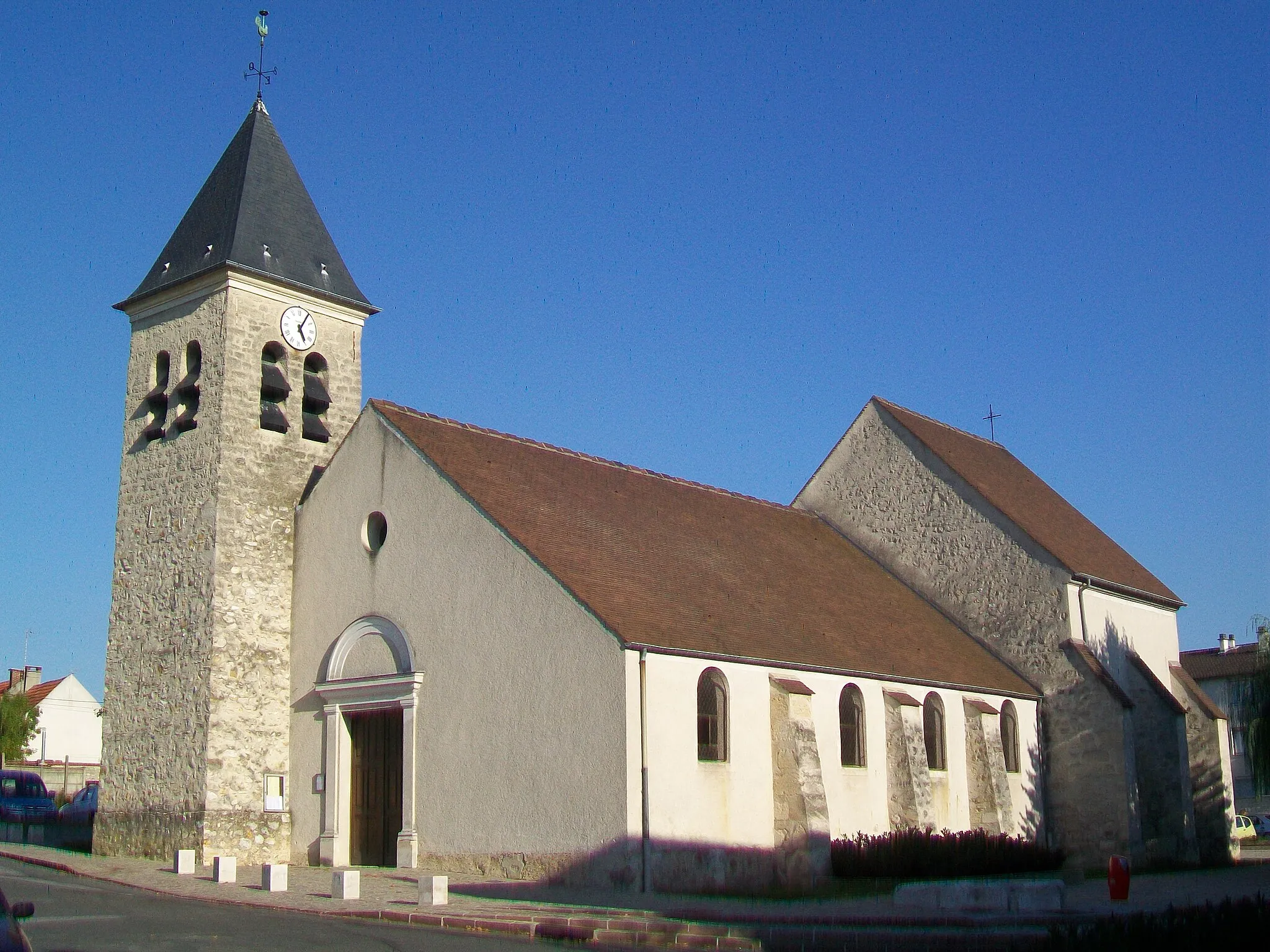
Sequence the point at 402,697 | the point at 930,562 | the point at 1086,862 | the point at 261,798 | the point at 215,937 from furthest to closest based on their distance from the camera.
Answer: the point at 930,562 → the point at 1086,862 → the point at 261,798 → the point at 402,697 → the point at 215,937

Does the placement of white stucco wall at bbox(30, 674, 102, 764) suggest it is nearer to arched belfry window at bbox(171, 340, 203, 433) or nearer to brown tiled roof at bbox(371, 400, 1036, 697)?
arched belfry window at bbox(171, 340, 203, 433)

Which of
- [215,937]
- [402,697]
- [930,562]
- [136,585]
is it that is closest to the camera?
[215,937]

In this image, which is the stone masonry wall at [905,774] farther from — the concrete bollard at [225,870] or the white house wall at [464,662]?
the concrete bollard at [225,870]

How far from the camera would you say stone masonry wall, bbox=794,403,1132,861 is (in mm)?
27844

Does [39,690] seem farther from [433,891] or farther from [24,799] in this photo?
[433,891]

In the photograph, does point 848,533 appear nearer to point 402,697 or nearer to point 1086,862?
point 1086,862

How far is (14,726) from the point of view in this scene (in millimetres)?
49375

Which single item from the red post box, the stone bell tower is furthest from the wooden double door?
the red post box

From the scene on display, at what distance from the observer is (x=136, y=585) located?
24188mm

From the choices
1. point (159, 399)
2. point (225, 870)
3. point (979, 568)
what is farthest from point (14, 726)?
point (979, 568)

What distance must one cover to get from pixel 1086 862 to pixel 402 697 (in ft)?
50.7

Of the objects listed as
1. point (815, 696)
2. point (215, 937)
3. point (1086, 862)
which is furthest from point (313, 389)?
point (1086, 862)

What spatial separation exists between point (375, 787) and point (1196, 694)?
67.8ft

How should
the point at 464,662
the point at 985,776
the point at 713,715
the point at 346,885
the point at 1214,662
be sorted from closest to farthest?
the point at 346,885
the point at 713,715
the point at 464,662
the point at 985,776
the point at 1214,662
